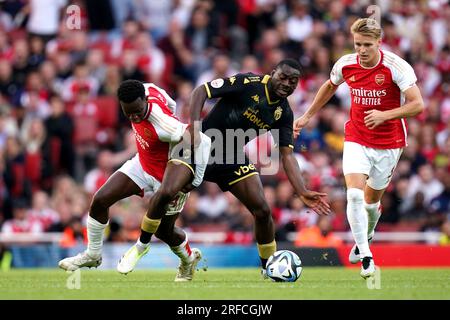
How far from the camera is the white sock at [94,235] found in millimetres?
12555

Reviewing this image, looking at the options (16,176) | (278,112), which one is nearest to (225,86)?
(278,112)

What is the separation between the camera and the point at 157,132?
40.1 feet

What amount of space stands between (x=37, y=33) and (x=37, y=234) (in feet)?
16.7

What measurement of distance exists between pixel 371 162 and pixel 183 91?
8.50m

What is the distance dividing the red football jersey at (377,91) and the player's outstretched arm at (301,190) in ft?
2.33

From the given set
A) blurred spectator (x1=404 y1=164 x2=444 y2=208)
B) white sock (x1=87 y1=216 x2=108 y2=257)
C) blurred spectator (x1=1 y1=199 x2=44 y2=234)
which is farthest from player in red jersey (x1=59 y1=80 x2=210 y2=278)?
blurred spectator (x1=404 y1=164 x2=444 y2=208)

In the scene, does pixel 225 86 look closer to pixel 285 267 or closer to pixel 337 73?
pixel 337 73

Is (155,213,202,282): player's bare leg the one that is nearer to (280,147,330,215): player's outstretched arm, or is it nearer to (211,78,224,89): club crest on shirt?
(280,147,330,215): player's outstretched arm

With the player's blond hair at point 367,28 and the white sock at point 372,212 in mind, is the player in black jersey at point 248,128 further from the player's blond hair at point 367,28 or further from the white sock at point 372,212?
the white sock at point 372,212

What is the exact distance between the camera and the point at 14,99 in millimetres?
21391

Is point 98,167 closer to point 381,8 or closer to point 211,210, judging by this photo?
point 211,210

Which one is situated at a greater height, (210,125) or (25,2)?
(25,2)

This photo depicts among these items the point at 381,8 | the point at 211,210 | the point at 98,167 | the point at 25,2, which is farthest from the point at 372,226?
the point at 25,2

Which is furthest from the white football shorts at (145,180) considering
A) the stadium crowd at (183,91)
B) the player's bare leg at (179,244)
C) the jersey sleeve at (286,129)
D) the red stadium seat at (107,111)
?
the red stadium seat at (107,111)
